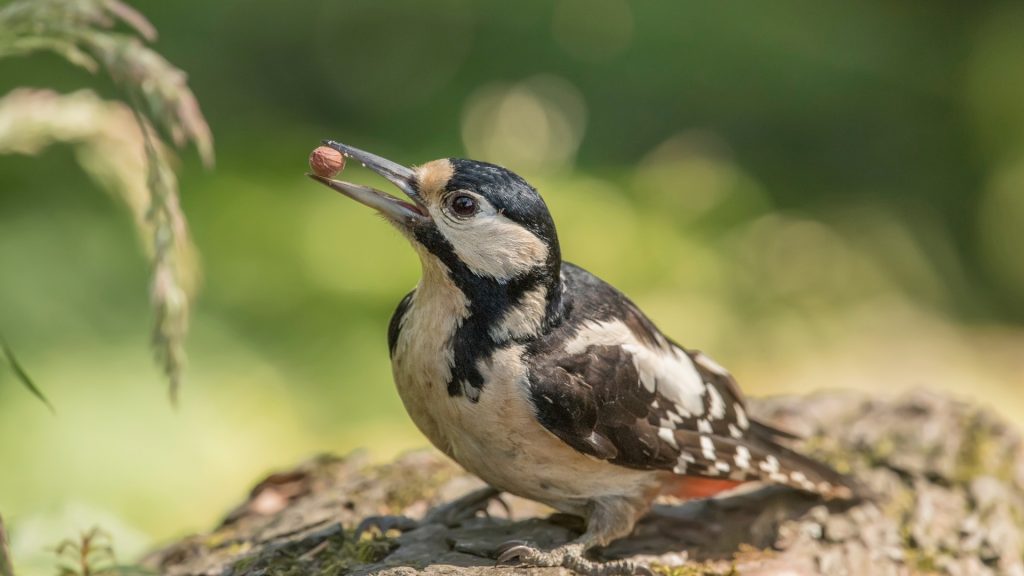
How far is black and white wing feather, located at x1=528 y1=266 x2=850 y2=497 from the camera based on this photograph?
287 cm

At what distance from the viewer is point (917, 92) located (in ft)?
26.5

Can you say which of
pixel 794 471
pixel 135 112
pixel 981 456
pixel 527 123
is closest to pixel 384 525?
pixel 794 471

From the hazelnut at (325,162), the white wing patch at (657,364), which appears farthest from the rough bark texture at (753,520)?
the hazelnut at (325,162)

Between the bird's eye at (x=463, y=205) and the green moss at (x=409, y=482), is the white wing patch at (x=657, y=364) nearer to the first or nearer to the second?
the bird's eye at (x=463, y=205)

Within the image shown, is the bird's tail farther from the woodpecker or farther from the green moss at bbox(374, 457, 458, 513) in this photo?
the green moss at bbox(374, 457, 458, 513)

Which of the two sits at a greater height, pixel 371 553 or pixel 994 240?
pixel 994 240

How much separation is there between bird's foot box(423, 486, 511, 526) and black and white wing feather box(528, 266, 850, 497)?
23.2 inches

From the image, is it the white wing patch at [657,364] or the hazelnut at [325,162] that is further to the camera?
the white wing patch at [657,364]

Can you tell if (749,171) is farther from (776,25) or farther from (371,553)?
(371,553)

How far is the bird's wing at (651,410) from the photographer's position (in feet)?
9.40

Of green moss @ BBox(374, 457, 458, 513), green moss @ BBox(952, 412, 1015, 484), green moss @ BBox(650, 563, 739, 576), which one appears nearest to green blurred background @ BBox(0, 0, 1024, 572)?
green moss @ BBox(374, 457, 458, 513)

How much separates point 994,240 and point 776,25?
6.50 ft

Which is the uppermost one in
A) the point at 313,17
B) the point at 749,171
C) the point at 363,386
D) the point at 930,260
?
the point at 313,17

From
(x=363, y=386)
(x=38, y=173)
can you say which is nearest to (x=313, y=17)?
(x=38, y=173)
